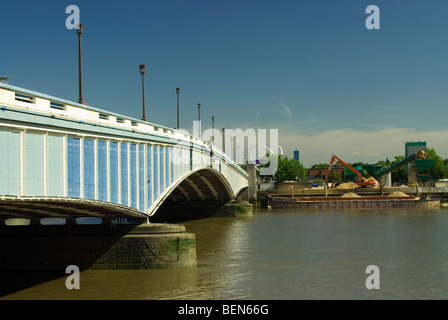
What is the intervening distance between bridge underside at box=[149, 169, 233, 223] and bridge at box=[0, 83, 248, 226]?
79.7 ft

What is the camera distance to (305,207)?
78.7 m

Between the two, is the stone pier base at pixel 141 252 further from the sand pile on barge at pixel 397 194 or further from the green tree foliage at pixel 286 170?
the green tree foliage at pixel 286 170

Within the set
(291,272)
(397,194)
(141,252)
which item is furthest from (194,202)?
(291,272)

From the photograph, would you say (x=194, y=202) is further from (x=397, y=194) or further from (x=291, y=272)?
(x=291, y=272)

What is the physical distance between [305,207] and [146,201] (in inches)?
2119

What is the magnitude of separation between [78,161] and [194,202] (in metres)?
44.4

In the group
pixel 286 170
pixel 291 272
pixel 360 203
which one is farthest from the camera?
pixel 286 170

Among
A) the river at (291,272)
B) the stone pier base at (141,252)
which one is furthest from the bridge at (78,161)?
the river at (291,272)

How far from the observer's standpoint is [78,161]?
20.7 m

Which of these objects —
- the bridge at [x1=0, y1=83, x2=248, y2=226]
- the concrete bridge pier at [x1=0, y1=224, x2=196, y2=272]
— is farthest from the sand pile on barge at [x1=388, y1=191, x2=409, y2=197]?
the concrete bridge pier at [x1=0, y1=224, x2=196, y2=272]

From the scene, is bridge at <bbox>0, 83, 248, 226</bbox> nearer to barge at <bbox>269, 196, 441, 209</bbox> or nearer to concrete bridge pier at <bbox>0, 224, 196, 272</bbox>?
concrete bridge pier at <bbox>0, 224, 196, 272</bbox>

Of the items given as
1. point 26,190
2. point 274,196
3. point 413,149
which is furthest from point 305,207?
point 413,149
